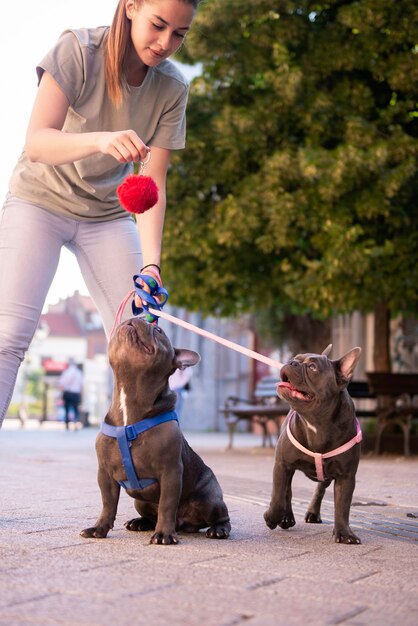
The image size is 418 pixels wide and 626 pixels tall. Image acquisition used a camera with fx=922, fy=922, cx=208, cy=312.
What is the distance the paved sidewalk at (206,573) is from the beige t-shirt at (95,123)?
1546 mm

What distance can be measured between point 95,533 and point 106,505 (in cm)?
13

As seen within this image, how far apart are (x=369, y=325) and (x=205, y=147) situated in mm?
9990

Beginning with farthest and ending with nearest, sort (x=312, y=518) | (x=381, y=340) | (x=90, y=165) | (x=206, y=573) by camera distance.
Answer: (x=381, y=340) < (x=312, y=518) < (x=90, y=165) < (x=206, y=573)

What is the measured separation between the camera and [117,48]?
409 centimetres

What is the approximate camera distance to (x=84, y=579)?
3000mm

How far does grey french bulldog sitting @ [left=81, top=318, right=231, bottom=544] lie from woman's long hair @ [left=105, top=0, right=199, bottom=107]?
3.58ft

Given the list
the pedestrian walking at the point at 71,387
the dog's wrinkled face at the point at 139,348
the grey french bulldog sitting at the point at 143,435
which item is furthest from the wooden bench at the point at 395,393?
the pedestrian walking at the point at 71,387

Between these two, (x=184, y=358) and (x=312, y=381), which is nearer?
(x=184, y=358)

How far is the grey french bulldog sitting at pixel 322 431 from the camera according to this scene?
4246 millimetres

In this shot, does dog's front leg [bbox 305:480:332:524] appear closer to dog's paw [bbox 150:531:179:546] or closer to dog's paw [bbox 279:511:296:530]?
dog's paw [bbox 279:511:296:530]

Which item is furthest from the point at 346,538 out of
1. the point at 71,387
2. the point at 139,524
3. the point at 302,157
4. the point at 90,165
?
the point at 71,387

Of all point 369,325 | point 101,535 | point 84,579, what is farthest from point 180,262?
point 84,579

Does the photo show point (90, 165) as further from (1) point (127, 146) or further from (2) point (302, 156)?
(2) point (302, 156)

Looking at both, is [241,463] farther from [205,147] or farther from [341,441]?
[341,441]
